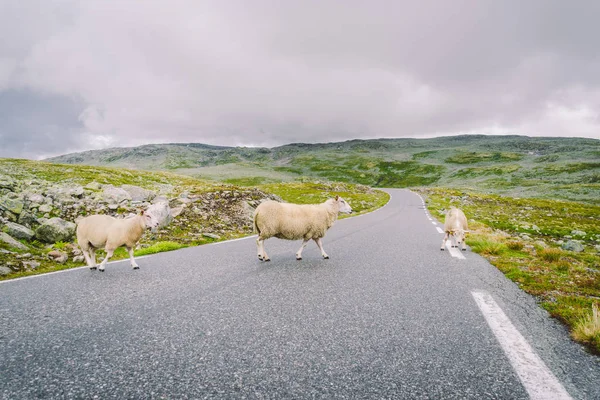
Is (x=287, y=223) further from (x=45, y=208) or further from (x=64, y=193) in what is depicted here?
(x=64, y=193)

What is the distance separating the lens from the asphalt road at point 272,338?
2957 millimetres

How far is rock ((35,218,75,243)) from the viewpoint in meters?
12.0

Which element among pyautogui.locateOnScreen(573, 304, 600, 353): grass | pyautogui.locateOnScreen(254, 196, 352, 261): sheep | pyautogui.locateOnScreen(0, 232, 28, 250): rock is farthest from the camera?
pyautogui.locateOnScreen(0, 232, 28, 250): rock

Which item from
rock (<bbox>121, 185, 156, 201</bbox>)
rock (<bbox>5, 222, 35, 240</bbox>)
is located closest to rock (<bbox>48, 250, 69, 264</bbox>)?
rock (<bbox>5, 222, 35, 240</bbox>)

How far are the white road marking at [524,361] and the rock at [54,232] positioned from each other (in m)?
15.0

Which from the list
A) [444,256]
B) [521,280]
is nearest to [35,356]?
[521,280]

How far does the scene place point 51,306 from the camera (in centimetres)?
523

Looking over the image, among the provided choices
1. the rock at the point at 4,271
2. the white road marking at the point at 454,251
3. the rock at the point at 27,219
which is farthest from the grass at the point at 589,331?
the rock at the point at 27,219

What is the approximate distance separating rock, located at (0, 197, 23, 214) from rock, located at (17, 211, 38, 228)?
0.30 metres

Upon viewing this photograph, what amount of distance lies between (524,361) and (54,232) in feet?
51.0

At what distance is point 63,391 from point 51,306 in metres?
3.21

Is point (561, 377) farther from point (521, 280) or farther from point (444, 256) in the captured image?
point (444, 256)

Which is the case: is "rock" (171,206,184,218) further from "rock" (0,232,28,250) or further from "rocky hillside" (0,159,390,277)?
"rock" (0,232,28,250)

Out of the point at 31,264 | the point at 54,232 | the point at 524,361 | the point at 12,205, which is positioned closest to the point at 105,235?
the point at 31,264
